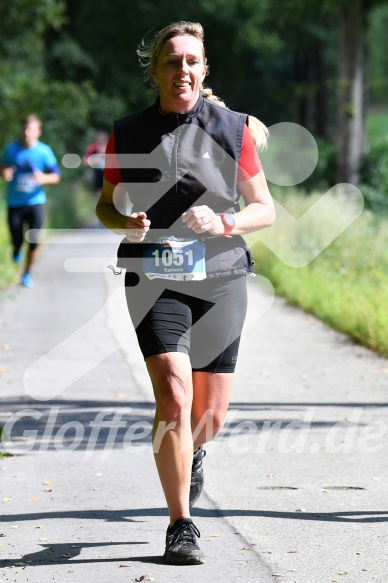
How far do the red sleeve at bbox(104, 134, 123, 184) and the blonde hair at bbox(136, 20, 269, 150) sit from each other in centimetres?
38

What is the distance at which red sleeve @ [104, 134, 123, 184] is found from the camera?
502cm

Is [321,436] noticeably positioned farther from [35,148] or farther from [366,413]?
[35,148]

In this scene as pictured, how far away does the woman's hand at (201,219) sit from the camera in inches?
184

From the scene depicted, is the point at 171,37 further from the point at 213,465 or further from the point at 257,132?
the point at 213,465

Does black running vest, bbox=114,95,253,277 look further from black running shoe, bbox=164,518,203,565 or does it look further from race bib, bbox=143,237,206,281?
black running shoe, bbox=164,518,203,565

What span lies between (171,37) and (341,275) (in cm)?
1052

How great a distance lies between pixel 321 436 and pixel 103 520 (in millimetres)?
2228

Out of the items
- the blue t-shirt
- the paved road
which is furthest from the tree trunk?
the paved road

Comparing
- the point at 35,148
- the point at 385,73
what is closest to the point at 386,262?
the point at 35,148

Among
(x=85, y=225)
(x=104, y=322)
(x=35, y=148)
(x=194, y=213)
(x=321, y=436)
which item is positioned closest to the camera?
(x=194, y=213)

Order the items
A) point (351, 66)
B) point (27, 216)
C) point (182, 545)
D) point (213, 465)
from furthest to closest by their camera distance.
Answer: point (351, 66) → point (27, 216) → point (213, 465) → point (182, 545)

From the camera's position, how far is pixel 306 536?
5.27 m

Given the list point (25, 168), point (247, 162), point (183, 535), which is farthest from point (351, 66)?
point (183, 535)

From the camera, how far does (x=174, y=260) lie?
488 cm
